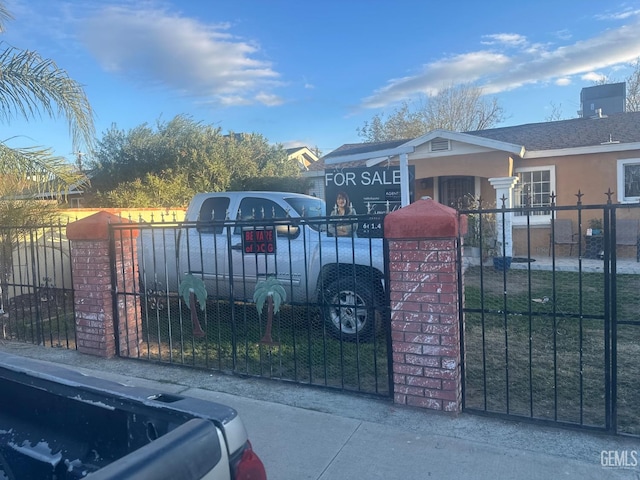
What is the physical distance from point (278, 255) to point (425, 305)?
2861mm

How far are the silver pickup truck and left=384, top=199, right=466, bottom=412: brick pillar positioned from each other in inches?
15.9

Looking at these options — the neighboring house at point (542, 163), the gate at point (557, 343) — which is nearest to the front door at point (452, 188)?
the neighboring house at point (542, 163)

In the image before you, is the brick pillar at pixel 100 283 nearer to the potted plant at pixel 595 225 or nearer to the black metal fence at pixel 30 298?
the black metal fence at pixel 30 298

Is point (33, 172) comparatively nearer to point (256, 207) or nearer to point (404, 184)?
point (256, 207)

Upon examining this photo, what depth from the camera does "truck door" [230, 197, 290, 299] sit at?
199 inches

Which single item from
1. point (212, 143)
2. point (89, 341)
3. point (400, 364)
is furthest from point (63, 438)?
point (212, 143)

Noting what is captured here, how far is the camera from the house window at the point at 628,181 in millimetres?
13141

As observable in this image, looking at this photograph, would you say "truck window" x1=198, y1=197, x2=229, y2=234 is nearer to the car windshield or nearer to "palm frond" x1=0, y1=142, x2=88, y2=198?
the car windshield

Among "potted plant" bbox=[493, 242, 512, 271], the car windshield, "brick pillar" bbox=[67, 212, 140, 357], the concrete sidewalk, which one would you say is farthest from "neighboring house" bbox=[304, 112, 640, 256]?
the concrete sidewalk

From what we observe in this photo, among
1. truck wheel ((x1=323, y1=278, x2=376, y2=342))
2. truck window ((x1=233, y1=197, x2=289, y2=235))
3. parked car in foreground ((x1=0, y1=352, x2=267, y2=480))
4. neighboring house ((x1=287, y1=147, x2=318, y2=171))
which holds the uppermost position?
neighboring house ((x1=287, y1=147, x2=318, y2=171))

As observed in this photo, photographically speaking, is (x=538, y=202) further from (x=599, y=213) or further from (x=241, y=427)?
(x=241, y=427)

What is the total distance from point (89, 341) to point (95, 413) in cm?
446

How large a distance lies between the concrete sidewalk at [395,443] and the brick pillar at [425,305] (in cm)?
22

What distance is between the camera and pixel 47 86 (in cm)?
722
